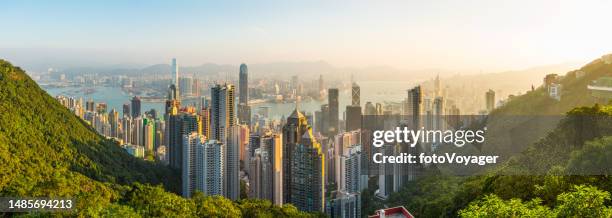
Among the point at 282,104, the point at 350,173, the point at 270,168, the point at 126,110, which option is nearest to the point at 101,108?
the point at 126,110

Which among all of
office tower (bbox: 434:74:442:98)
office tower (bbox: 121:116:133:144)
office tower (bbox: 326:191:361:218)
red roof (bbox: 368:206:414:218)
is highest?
office tower (bbox: 434:74:442:98)

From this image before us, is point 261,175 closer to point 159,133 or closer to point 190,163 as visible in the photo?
point 190,163

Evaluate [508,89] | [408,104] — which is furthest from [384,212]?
[508,89]

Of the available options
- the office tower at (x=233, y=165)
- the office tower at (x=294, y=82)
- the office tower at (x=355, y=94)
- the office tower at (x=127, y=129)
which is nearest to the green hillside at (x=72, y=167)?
the office tower at (x=127, y=129)

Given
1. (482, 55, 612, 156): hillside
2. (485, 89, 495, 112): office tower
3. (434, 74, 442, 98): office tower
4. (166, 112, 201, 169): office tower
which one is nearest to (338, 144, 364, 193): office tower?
(434, 74, 442, 98): office tower

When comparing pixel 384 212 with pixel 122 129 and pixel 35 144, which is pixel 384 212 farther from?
pixel 122 129

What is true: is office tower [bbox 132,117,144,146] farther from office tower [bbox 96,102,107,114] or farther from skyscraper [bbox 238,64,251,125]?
skyscraper [bbox 238,64,251,125]

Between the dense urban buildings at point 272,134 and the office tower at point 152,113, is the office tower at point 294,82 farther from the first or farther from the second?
the office tower at point 152,113
